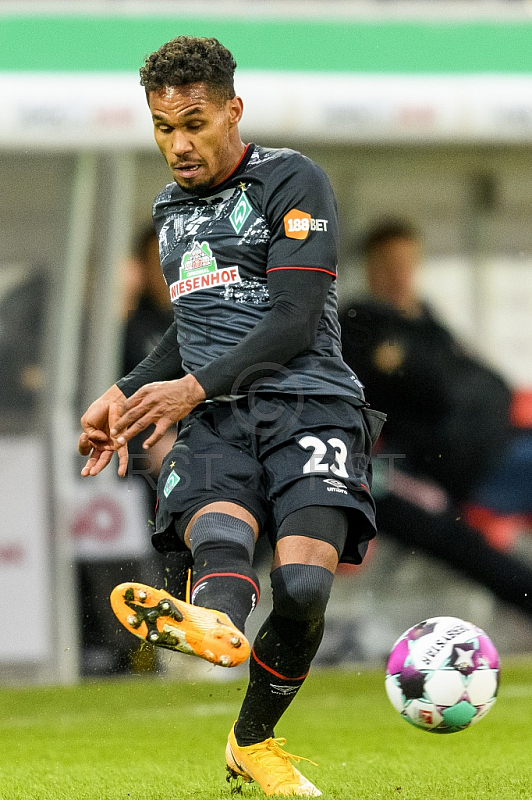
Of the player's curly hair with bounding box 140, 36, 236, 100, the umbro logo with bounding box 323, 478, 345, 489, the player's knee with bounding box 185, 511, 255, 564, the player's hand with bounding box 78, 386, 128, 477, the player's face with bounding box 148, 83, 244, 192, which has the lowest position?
the player's knee with bounding box 185, 511, 255, 564

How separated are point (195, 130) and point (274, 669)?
1771 millimetres

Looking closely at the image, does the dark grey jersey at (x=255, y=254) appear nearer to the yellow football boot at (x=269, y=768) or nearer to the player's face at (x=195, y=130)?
the player's face at (x=195, y=130)

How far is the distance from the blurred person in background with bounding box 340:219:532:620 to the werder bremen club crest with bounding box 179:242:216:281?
4592 mm

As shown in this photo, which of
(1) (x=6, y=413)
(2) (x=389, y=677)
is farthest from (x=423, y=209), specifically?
(2) (x=389, y=677)

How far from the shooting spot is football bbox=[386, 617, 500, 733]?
4457 millimetres

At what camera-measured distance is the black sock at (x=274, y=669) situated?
425 cm

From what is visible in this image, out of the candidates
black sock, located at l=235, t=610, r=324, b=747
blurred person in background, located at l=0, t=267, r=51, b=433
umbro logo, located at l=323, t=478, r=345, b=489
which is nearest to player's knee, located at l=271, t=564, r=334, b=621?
black sock, located at l=235, t=610, r=324, b=747

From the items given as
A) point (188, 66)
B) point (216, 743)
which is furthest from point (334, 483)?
point (216, 743)

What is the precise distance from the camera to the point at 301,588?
4.00m

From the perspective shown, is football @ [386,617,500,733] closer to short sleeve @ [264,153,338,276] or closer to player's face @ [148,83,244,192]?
short sleeve @ [264,153,338,276]

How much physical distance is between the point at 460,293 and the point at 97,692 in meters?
4.05

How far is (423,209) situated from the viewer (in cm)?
1007

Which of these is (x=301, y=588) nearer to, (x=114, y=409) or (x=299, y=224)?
(x=114, y=409)

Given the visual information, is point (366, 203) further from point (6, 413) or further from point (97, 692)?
point (97, 692)
